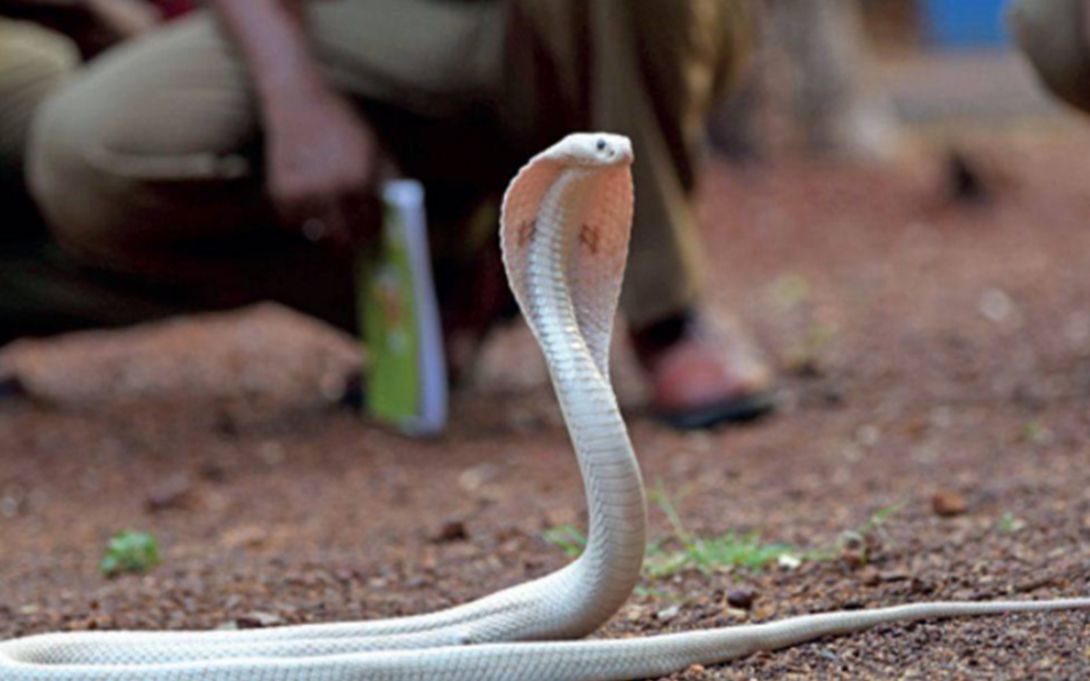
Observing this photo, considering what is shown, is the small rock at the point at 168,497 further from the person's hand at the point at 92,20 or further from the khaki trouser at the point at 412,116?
the person's hand at the point at 92,20

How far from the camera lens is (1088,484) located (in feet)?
9.08

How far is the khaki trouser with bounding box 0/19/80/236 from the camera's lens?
4.09m

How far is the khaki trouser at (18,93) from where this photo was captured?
13.4ft

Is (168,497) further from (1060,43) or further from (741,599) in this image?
(1060,43)

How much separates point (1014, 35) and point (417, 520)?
55.3 inches

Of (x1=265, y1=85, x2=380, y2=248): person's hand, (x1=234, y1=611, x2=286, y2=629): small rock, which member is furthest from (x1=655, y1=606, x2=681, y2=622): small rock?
(x1=265, y1=85, x2=380, y2=248): person's hand

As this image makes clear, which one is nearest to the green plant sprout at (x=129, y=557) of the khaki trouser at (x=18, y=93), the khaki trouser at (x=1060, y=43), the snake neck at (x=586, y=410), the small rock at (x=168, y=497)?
the small rock at (x=168, y=497)

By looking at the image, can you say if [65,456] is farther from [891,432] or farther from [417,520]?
[891,432]

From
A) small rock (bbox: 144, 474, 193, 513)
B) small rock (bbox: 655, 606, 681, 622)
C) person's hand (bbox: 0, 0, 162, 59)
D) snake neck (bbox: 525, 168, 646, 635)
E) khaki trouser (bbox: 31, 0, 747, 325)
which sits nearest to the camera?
snake neck (bbox: 525, 168, 646, 635)

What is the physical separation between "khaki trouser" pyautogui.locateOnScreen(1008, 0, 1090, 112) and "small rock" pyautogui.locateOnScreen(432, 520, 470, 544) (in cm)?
132

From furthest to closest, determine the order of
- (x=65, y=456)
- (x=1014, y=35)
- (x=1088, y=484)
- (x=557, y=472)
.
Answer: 1. (x=65, y=456)
2. (x=1014, y=35)
3. (x=557, y=472)
4. (x=1088, y=484)

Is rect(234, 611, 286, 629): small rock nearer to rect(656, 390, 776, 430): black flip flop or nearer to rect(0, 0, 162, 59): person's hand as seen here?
rect(656, 390, 776, 430): black flip flop

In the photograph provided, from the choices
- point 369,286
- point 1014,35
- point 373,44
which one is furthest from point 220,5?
point 1014,35

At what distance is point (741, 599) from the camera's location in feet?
7.41
